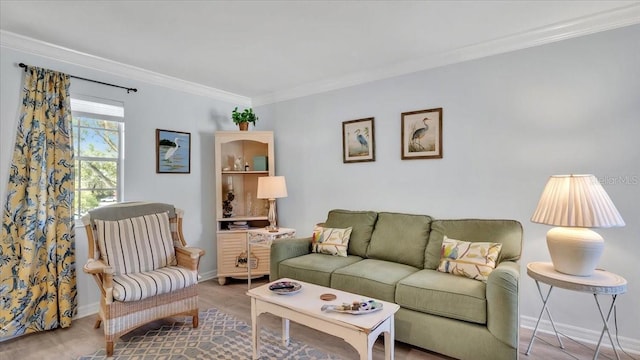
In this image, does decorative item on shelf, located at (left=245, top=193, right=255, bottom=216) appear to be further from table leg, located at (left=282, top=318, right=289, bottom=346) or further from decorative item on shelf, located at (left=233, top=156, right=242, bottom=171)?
table leg, located at (left=282, top=318, right=289, bottom=346)

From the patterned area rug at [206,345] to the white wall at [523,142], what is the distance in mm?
1700

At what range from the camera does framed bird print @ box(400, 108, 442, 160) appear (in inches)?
122

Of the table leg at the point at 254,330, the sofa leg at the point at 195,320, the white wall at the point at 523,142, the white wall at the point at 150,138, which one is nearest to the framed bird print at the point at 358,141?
the white wall at the point at 523,142

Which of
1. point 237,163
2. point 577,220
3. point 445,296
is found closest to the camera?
point 577,220

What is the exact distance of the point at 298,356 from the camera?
A: 2.28 m

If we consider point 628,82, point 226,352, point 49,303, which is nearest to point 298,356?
point 226,352

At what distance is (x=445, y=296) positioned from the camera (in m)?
2.17

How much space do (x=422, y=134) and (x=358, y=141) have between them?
0.73m

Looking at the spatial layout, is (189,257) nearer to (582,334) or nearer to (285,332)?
(285,332)

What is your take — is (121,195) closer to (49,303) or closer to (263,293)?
(49,303)

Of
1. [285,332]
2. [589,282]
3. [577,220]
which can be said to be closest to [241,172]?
[285,332]

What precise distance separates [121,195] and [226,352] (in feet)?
6.68

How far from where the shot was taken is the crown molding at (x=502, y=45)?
231cm

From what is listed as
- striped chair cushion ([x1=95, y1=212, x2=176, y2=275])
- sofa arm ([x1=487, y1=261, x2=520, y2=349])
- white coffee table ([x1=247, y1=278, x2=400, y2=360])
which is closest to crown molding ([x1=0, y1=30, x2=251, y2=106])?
striped chair cushion ([x1=95, y1=212, x2=176, y2=275])
